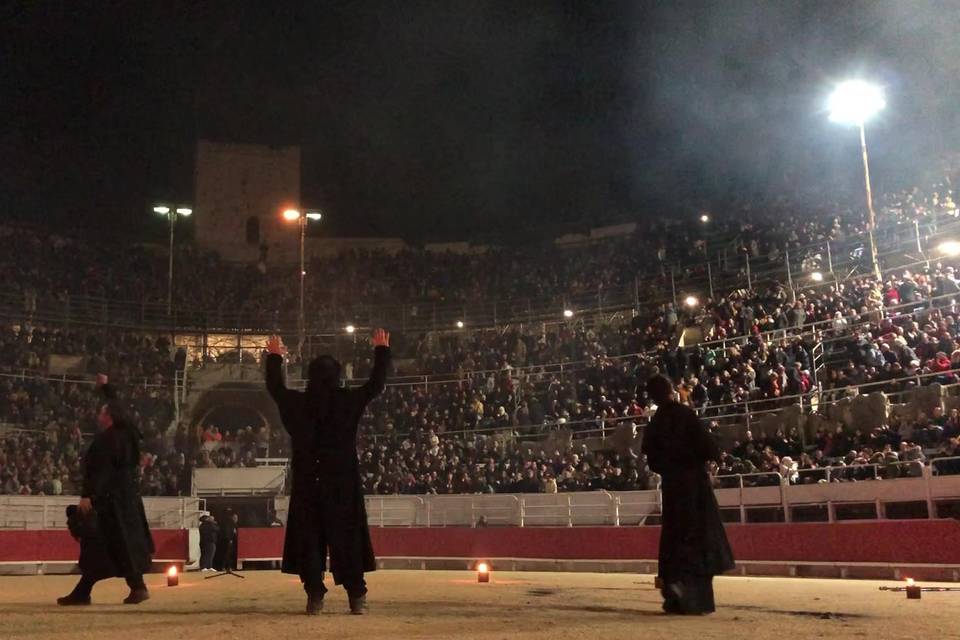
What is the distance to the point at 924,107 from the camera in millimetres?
33250

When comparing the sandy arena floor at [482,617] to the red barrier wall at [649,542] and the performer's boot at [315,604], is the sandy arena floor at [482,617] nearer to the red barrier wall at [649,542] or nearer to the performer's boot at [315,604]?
the performer's boot at [315,604]

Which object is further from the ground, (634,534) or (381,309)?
(381,309)

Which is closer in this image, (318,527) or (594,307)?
(318,527)

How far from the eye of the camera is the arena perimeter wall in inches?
610

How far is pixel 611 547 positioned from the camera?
20.6 meters

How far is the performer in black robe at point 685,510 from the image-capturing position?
303 inches

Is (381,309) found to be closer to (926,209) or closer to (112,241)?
(112,241)

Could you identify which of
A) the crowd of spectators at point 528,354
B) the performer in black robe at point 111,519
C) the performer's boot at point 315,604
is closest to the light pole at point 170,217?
the crowd of spectators at point 528,354

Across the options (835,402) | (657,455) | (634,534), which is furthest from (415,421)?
(657,455)

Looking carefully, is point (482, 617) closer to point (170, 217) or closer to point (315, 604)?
point (315, 604)

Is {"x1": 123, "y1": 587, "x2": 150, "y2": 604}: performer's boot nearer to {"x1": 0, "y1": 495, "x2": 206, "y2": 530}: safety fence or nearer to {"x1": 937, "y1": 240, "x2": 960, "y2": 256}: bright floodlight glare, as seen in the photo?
{"x1": 0, "y1": 495, "x2": 206, "y2": 530}: safety fence

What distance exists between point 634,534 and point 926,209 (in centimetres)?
1386

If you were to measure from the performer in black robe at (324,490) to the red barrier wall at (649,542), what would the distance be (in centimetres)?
1126

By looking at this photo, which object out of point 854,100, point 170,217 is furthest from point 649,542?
point 170,217
